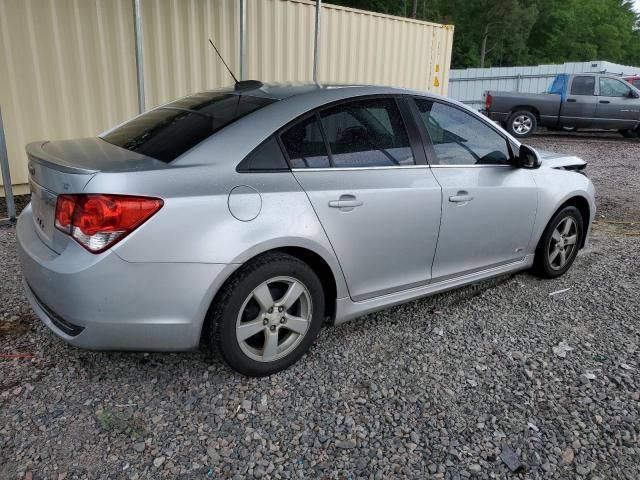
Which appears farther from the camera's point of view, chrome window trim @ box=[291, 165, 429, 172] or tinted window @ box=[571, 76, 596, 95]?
tinted window @ box=[571, 76, 596, 95]

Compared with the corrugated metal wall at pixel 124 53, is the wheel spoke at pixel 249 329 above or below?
below

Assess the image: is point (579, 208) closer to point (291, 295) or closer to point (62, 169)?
point (291, 295)

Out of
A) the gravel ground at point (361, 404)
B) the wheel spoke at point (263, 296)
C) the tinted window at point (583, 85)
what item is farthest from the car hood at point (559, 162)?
the tinted window at point (583, 85)

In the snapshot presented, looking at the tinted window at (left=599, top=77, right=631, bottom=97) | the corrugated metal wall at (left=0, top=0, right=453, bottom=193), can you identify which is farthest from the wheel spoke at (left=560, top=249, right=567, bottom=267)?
the tinted window at (left=599, top=77, right=631, bottom=97)

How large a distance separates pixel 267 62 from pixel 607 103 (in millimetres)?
10896

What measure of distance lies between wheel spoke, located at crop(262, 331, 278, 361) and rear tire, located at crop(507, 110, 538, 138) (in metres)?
13.5

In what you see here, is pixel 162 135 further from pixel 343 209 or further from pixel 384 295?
Answer: pixel 384 295

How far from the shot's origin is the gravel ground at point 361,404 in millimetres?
2193

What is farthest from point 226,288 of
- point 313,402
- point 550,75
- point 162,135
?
point 550,75

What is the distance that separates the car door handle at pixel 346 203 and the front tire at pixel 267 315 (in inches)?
14.0

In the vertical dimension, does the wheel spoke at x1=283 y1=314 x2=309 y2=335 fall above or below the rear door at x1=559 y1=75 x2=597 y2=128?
below

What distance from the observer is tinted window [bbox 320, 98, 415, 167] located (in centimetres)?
285

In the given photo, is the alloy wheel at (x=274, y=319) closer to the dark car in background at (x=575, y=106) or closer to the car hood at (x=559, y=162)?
the car hood at (x=559, y=162)

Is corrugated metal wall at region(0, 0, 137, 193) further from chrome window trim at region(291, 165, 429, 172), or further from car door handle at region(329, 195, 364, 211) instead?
car door handle at region(329, 195, 364, 211)
